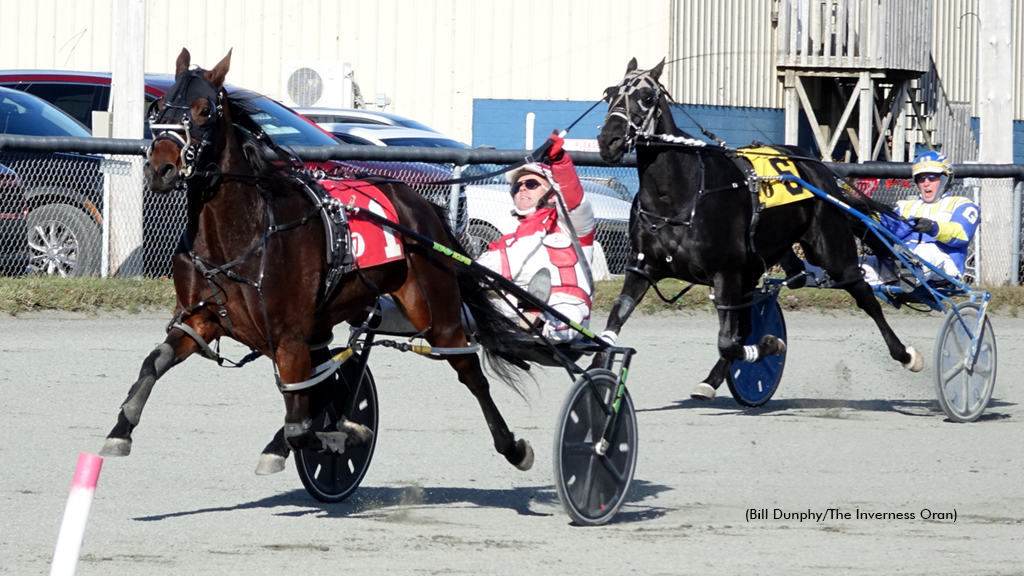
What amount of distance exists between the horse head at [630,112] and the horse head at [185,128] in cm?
301

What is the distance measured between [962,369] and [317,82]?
1599cm

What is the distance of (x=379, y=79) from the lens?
2375cm

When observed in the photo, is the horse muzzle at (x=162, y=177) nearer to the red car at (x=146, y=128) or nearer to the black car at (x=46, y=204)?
the black car at (x=46, y=204)

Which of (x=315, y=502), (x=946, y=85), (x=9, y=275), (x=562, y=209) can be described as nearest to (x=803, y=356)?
(x=562, y=209)

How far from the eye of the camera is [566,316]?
20.9ft

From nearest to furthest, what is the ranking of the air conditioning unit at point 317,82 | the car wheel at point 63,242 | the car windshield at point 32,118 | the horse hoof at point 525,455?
the horse hoof at point 525,455, the car wheel at point 63,242, the car windshield at point 32,118, the air conditioning unit at point 317,82

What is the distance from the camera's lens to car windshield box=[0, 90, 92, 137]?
37.8 ft

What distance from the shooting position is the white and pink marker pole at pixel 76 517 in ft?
9.59

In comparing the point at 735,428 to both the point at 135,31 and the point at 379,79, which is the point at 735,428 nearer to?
the point at 135,31

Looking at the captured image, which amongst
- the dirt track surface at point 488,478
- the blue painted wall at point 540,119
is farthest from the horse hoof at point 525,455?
the blue painted wall at point 540,119

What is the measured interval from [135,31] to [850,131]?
16.8 m

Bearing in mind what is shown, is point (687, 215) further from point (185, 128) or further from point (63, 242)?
point (63, 242)

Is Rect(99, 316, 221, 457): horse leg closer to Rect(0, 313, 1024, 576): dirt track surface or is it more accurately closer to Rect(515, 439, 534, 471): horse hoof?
Rect(0, 313, 1024, 576): dirt track surface

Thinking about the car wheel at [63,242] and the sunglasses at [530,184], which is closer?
the sunglasses at [530,184]
